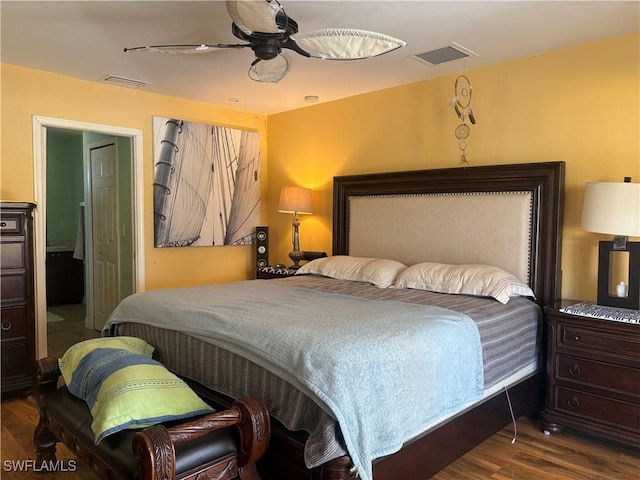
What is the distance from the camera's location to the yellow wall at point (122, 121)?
3.74 meters

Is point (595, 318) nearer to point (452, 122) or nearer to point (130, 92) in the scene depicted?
point (452, 122)

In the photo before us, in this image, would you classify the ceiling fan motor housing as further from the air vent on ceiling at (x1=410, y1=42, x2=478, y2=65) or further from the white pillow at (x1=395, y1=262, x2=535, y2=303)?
the white pillow at (x1=395, y1=262, x2=535, y2=303)

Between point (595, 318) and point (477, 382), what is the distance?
0.87m

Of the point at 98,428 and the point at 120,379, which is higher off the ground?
the point at 120,379

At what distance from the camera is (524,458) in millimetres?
2635

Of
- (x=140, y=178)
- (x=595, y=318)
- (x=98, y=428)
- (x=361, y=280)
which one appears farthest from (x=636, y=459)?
(x=140, y=178)

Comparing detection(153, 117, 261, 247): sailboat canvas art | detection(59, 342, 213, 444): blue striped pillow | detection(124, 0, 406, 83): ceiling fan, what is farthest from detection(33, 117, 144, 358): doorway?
detection(124, 0, 406, 83): ceiling fan

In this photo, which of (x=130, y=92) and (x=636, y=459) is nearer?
(x=636, y=459)

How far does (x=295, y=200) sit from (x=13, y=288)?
8.07 feet

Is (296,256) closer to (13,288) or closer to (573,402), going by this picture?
(13,288)

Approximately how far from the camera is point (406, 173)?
13.4 ft

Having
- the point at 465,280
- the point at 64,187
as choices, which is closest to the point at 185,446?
the point at 465,280

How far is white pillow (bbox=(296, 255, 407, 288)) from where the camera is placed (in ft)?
12.0

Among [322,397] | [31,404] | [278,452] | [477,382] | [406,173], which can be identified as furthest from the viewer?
[406,173]
